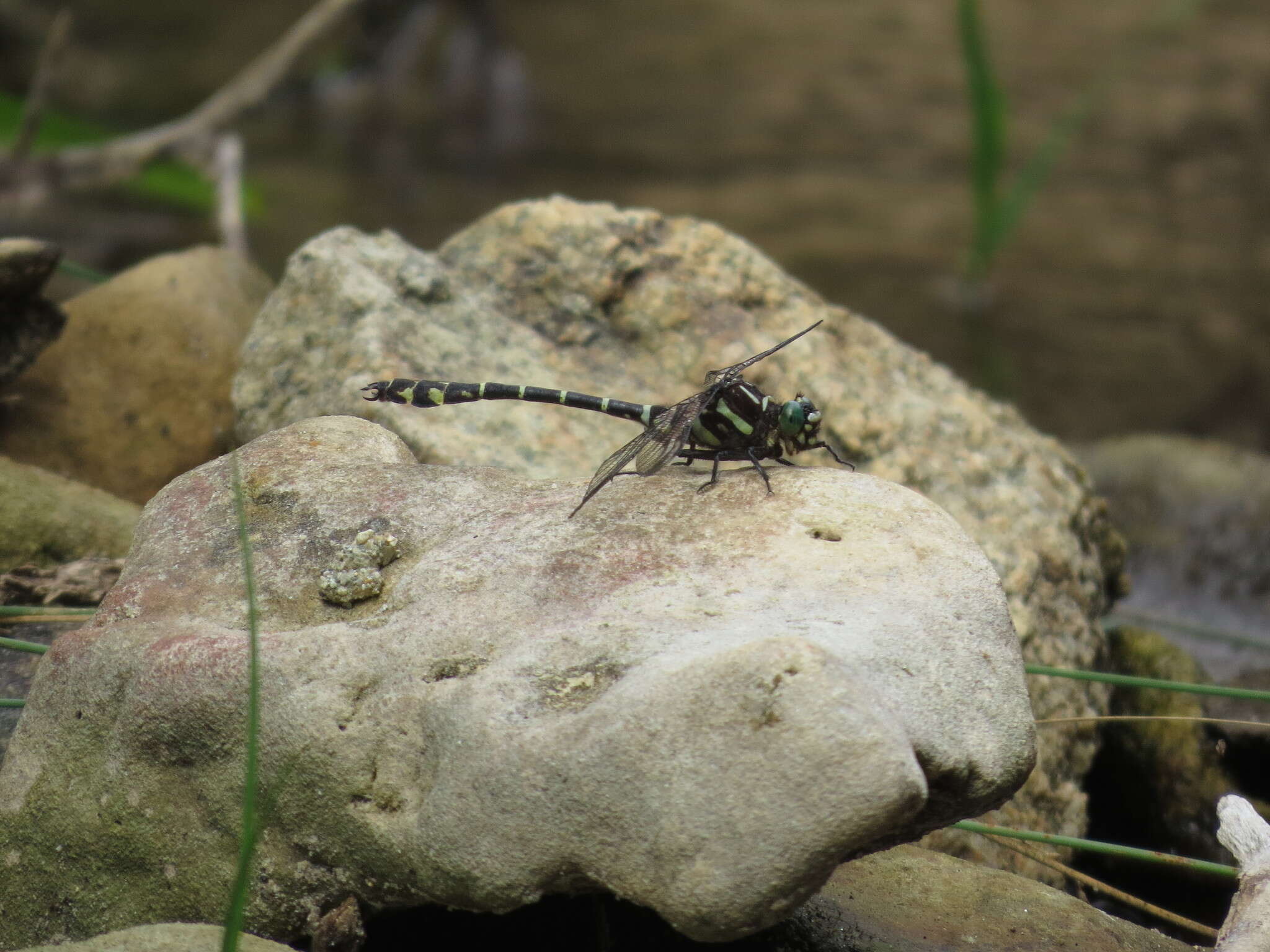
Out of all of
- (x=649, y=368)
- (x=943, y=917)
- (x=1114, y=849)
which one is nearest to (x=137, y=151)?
(x=649, y=368)

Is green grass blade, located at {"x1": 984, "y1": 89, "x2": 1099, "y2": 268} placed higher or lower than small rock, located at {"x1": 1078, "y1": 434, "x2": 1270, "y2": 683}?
higher

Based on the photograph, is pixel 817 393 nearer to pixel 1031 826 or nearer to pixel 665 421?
pixel 665 421

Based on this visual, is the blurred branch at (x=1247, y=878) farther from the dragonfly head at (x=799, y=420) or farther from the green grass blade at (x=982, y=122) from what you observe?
the green grass blade at (x=982, y=122)

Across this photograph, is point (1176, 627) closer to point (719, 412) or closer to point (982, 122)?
point (719, 412)

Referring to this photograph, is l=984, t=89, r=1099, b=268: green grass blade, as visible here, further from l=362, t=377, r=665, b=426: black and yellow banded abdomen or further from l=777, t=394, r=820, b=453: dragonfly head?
l=362, t=377, r=665, b=426: black and yellow banded abdomen

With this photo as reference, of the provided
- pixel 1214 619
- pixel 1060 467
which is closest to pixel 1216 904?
pixel 1060 467

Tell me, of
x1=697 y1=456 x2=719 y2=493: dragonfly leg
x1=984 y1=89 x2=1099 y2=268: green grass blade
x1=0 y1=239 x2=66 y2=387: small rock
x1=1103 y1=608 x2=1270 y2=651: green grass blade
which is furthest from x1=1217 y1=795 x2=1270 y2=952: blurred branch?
x1=984 y1=89 x2=1099 y2=268: green grass blade
